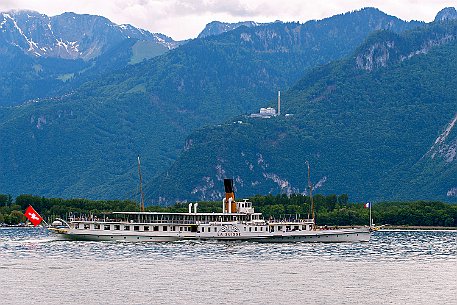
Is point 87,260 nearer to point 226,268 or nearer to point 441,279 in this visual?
point 226,268

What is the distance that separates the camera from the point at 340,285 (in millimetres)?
162125

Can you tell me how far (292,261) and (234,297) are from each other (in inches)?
1686

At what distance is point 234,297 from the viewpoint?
151 m

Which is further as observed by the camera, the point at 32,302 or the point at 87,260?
the point at 87,260

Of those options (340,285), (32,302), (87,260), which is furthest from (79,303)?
(87,260)

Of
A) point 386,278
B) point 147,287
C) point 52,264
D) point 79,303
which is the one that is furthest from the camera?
point 52,264

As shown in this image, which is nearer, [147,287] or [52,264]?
[147,287]

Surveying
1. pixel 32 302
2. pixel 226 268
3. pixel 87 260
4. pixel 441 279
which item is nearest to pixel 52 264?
pixel 87 260

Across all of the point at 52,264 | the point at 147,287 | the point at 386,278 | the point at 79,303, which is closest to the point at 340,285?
the point at 386,278

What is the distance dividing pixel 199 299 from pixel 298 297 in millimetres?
11001

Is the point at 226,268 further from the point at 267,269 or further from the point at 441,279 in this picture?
the point at 441,279

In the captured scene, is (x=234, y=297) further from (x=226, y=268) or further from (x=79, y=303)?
(x=226, y=268)

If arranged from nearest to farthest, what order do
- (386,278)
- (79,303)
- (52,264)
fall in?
(79,303) < (386,278) < (52,264)

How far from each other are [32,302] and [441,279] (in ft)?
172
